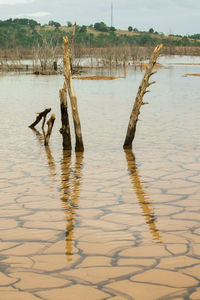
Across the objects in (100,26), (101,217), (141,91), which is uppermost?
(100,26)

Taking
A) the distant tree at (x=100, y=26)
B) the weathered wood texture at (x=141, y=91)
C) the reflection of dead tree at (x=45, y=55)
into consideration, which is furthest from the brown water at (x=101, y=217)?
the distant tree at (x=100, y=26)

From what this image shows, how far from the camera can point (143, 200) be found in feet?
22.3

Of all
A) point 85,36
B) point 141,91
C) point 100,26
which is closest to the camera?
point 141,91

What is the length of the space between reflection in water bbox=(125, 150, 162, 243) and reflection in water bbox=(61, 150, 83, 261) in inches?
30.8

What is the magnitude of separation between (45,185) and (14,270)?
3344mm

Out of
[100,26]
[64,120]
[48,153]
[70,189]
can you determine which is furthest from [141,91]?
[100,26]

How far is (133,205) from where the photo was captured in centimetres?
657

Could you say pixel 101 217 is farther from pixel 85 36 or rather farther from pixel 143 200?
pixel 85 36

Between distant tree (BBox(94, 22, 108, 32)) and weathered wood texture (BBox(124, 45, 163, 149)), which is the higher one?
distant tree (BBox(94, 22, 108, 32))

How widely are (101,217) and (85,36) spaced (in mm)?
96422

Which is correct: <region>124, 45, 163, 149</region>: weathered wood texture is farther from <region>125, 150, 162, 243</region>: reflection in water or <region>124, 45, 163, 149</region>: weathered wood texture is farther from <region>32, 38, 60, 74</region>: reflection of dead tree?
<region>32, 38, 60, 74</region>: reflection of dead tree

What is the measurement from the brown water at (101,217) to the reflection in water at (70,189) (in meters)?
0.01

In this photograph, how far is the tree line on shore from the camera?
83.0 m

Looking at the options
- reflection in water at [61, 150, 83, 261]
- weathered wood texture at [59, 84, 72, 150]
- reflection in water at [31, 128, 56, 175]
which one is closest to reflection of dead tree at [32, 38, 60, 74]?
reflection in water at [31, 128, 56, 175]
